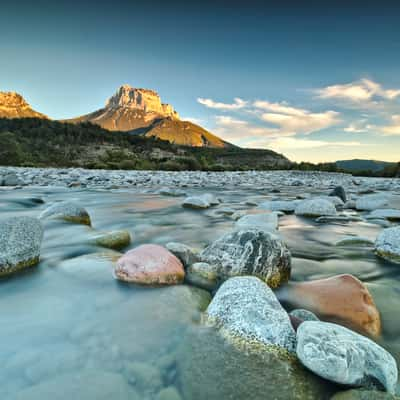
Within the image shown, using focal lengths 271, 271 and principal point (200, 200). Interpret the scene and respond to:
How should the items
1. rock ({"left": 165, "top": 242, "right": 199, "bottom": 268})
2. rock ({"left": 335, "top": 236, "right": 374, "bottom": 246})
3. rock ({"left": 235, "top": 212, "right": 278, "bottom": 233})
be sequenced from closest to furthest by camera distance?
rock ({"left": 165, "top": 242, "right": 199, "bottom": 268}) → rock ({"left": 335, "top": 236, "right": 374, "bottom": 246}) → rock ({"left": 235, "top": 212, "right": 278, "bottom": 233})

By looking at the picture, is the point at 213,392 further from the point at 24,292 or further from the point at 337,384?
the point at 24,292

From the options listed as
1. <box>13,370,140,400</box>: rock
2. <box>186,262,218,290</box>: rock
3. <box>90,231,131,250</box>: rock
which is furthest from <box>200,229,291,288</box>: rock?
<box>90,231,131,250</box>: rock

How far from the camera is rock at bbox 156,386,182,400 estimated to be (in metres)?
0.96

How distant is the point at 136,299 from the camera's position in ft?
5.40

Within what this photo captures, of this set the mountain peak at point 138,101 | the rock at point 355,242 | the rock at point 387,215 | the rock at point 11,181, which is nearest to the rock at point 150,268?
the rock at point 355,242

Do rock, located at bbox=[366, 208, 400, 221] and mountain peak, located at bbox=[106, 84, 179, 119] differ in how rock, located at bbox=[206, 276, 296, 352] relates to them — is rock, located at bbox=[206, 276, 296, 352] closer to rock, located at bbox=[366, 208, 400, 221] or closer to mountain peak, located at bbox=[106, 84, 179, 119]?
rock, located at bbox=[366, 208, 400, 221]

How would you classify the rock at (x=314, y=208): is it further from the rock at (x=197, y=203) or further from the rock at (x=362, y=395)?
the rock at (x=362, y=395)

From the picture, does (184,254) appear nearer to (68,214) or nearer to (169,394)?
(169,394)

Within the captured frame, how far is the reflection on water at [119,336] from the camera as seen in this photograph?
100cm

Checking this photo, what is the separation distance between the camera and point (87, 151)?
28688mm

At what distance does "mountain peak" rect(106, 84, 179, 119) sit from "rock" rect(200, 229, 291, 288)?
18827 cm

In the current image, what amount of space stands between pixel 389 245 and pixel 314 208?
2207 mm

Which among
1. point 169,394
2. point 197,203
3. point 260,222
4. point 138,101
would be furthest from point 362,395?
point 138,101

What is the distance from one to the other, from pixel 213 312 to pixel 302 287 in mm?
751
